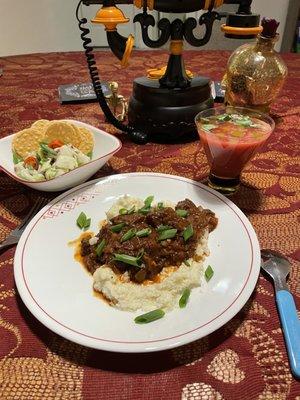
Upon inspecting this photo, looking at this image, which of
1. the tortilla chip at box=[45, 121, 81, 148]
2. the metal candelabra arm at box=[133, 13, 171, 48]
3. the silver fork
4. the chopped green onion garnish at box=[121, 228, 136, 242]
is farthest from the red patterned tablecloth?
the metal candelabra arm at box=[133, 13, 171, 48]

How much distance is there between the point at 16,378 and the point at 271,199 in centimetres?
86

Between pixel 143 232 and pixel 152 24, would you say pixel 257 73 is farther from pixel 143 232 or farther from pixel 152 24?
pixel 143 232

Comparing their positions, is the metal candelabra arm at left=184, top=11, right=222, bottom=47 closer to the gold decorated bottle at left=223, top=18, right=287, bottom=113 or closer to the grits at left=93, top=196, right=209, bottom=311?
the gold decorated bottle at left=223, top=18, right=287, bottom=113

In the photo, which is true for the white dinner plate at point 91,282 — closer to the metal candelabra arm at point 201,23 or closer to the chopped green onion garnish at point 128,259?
the chopped green onion garnish at point 128,259

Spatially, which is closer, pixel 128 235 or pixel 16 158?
pixel 128 235

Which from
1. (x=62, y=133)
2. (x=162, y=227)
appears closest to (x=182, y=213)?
(x=162, y=227)

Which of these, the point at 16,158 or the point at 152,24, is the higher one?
the point at 152,24

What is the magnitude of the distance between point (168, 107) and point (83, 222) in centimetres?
64

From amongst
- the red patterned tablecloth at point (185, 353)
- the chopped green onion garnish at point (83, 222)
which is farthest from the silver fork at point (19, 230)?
the chopped green onion garnish at point (83, 222)

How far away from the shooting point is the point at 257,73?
141 centimetres

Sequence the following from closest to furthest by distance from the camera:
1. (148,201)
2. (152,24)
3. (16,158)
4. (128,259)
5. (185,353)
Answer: (185,353)
(128,259)
(148,201)
(16,158)
(152,24)

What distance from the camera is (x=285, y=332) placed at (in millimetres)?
680

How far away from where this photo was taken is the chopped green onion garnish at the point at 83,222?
0.97m

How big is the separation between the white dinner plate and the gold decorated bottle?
0.60 m
